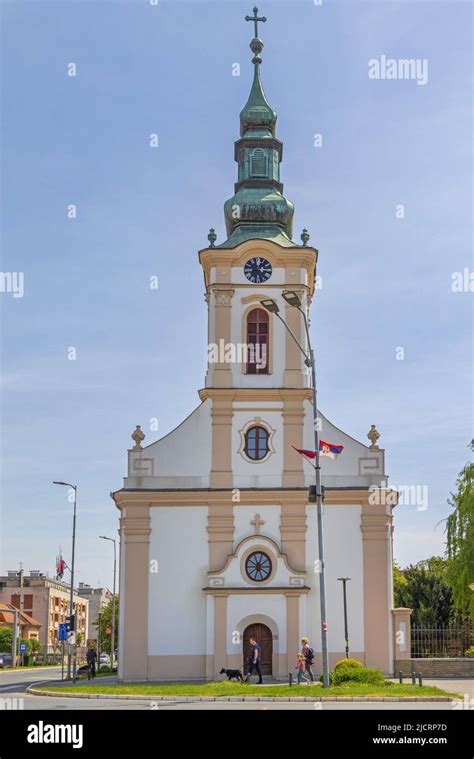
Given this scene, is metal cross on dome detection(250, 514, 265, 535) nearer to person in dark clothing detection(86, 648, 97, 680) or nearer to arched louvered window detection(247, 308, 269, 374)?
arched louvered window detection(247, 308, 269, 374)

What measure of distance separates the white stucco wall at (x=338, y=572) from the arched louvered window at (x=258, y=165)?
15.3m

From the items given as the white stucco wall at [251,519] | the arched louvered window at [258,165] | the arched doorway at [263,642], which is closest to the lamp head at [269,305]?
the white stucco wall at [251,519]

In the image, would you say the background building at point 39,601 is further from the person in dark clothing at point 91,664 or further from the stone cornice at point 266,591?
the stone cornice at point 266,591

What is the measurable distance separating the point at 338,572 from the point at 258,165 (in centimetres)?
1821

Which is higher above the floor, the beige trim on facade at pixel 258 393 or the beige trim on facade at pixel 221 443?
the beige trim on facade at pixel 258 393

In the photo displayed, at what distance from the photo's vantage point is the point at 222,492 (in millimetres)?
37719

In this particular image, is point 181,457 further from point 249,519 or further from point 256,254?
point 256,254

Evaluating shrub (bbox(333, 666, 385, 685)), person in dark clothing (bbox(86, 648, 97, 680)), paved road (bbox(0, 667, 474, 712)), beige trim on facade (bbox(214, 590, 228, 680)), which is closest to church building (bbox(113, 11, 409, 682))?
beige trim on facade (bbox(214, 590, 228, 680))

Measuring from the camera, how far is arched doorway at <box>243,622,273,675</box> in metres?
36.8

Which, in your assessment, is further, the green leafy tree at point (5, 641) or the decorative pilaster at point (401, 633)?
the green leafy tree at point (5, 641)

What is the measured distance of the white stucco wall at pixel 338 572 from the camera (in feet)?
121

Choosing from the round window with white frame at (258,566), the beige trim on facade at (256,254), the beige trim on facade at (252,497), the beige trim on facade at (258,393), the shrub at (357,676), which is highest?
the beige trim on facade at (256,254)

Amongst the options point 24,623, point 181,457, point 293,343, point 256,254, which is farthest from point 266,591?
point 24,623
